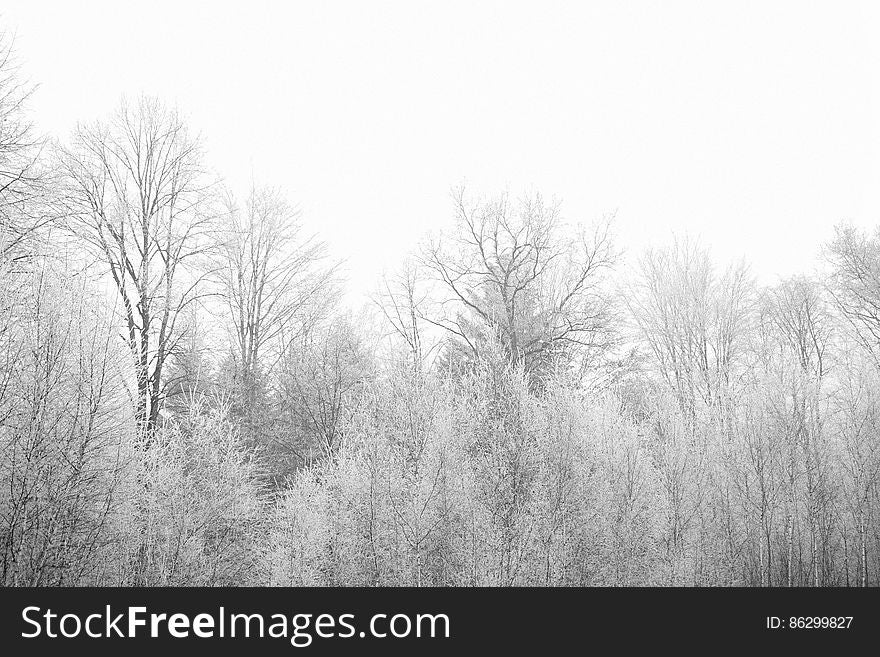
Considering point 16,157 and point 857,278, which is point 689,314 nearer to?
point 857,278

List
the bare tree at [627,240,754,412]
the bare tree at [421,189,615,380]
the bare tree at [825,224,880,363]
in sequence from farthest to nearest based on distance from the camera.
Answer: the bare tree at [627,240,754,412] < the bare tree at [825,224,880,363] < the bare tree at [421,189,615,380]

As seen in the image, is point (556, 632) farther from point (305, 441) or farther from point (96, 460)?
point (305, 441)

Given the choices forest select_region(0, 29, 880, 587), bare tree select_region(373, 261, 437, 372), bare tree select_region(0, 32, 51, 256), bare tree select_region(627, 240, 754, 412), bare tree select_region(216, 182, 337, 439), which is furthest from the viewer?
bare tree select_region(627, 240, 754, 412)

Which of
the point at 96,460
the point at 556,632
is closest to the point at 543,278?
the point at 556,632

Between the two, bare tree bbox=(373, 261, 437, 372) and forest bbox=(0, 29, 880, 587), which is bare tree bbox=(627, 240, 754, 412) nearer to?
forest bbox=(0, 29, 880, 587)

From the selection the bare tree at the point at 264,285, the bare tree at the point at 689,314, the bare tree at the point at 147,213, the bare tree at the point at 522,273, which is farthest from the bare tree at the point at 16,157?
the bare tree at the point at 689,314

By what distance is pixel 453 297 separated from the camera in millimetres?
25906

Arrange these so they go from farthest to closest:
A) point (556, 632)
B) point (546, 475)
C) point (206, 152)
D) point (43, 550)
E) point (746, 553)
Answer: point (206, 152), point (746, 553), point (546, 475), point (556, 632), point (43, 550)

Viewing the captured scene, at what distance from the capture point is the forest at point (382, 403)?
11.0 m

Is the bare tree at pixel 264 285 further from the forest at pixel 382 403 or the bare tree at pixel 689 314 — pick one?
the bare tree at pixel 689 314

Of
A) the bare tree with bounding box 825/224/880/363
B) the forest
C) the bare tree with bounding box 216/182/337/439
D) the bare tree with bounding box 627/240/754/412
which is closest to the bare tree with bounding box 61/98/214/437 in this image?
the forest

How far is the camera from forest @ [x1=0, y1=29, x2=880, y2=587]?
36.1 feet

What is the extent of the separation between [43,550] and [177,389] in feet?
45.7

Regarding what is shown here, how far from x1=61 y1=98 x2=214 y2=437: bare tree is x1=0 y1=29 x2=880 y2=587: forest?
9 centimetres
